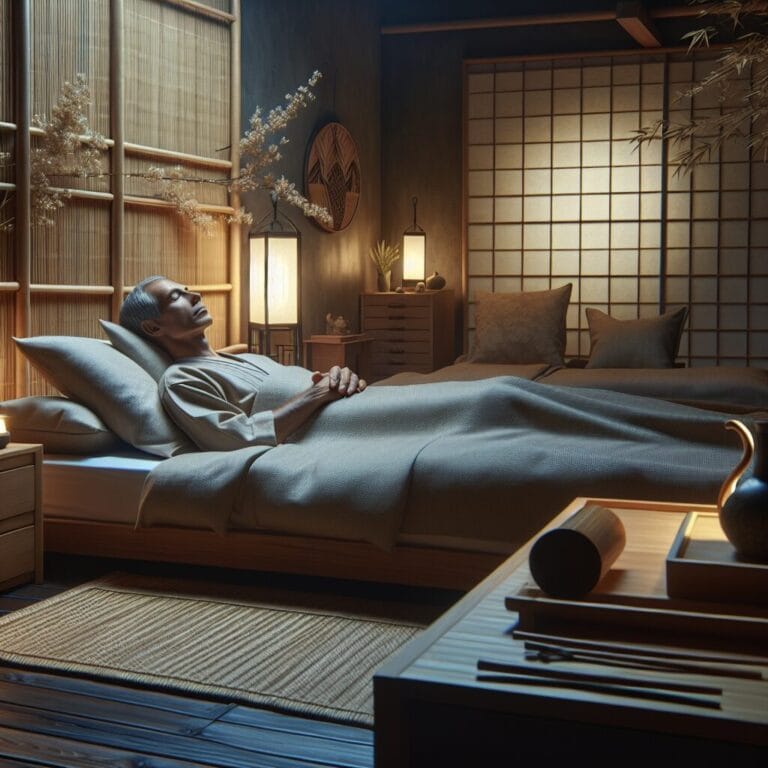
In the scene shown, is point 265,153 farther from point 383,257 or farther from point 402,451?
point 402,451

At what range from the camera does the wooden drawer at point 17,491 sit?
2857 mm

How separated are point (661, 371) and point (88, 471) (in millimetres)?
2820

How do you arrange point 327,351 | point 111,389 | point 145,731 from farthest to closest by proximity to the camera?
point 327,351 < point 111,389 < point 145,731

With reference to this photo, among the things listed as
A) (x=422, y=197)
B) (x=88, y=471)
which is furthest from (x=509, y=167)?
(x=88, y=471)

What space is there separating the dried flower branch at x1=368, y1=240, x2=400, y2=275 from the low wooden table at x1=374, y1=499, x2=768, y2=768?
19.3 ft

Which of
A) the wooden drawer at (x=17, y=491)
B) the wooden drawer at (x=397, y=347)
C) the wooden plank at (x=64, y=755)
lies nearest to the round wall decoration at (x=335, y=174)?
the wooden drawer at (x=397, y=347)

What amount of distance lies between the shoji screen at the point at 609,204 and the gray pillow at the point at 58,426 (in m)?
4.41

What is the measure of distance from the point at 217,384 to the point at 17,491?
27.4 inches

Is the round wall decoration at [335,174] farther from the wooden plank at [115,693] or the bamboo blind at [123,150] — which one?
the wooden plank at [115,693]

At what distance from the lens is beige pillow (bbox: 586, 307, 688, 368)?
17.9 feet

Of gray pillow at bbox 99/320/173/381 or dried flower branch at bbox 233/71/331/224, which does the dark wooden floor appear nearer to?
gray pillow at bbox 99/320/173/381

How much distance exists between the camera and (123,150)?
4.22m

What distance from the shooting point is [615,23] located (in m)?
6.96

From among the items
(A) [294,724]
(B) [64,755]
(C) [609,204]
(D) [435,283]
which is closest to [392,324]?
(D) [435,283]
